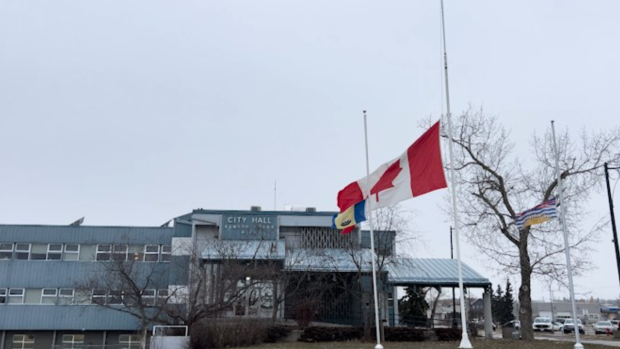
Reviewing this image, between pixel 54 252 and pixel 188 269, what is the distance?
12.1 meters

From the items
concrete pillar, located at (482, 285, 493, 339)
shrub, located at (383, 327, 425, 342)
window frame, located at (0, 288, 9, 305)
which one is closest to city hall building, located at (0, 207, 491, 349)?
window frame, located at (0, 288, 9, 305)

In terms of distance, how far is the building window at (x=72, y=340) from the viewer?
39.2m

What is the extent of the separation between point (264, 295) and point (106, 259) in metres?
12.5

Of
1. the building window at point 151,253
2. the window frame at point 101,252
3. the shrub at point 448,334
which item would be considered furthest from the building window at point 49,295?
the shrub at point 448,334

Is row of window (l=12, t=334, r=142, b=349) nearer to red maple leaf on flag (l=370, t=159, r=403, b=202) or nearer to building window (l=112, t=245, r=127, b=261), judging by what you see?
building window (l=112, t=245, r=127, b=261)

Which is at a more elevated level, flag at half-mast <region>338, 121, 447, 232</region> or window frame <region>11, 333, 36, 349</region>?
flag at half-mast <region>338, 121, 447, 232</region>

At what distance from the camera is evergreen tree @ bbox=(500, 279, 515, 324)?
252ft

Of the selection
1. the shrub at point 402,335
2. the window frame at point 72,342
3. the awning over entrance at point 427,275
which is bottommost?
the window frame at point 72,342

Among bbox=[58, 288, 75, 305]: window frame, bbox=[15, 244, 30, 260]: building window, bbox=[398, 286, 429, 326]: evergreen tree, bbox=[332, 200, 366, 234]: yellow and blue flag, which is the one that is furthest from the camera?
bbox=[398, 286, 429, 326]: evergreen tree

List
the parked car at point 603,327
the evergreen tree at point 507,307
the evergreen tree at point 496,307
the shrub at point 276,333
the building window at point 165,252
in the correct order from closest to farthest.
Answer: the shrub at point 276,333 → the building window at point 165,252 → the parked car at point 603,327 → the evergreen tree at point 507,307 → the evergreen tree at point 496,307

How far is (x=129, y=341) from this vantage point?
39750mm

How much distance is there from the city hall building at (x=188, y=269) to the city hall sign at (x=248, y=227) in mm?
73

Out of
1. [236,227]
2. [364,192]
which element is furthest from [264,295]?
[364,192]

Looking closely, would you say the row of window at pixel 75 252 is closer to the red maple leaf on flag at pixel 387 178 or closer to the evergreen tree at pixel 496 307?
the red maple leaf on flag at pixel 387 178
